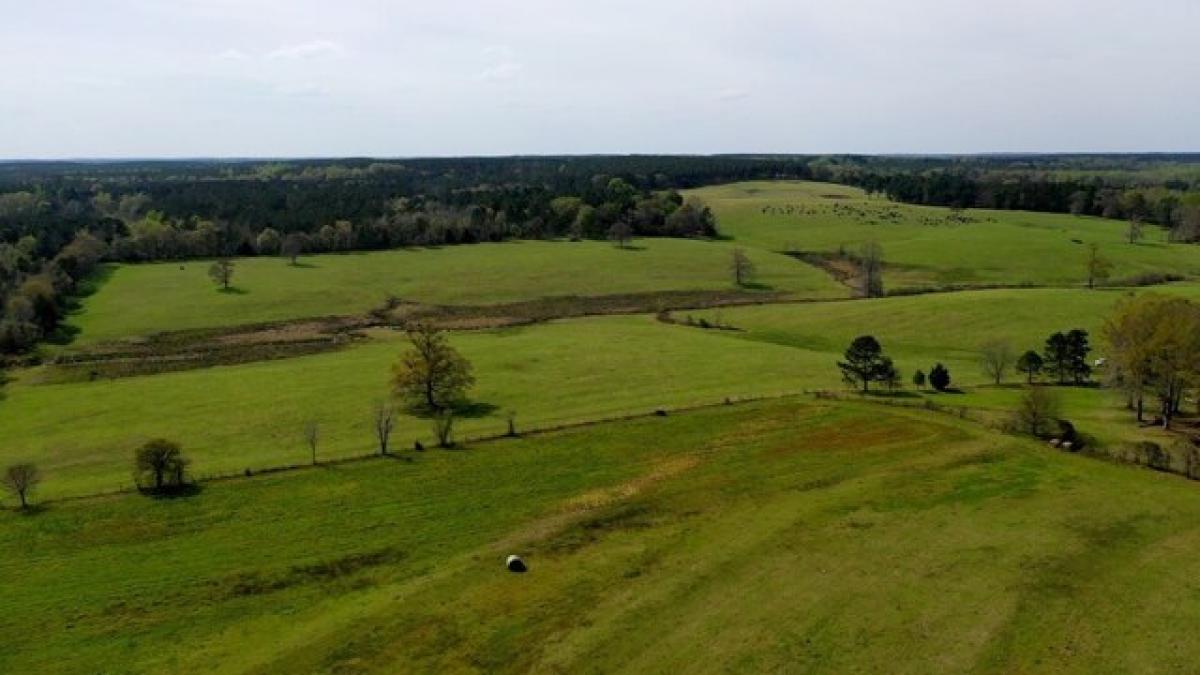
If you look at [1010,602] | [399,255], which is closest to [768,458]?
[1010,602]

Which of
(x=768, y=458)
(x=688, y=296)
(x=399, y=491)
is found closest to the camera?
(x=399, y=491)

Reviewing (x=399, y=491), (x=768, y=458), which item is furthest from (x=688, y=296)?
(x=399, y=491)

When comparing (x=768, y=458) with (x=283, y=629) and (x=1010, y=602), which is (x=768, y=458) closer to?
(x=1010, y=602)

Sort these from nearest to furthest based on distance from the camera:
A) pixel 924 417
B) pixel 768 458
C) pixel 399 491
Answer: pixel 399 491, pixel 768 458, pixel 924 417

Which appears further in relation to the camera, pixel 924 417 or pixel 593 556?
pixel 924 417

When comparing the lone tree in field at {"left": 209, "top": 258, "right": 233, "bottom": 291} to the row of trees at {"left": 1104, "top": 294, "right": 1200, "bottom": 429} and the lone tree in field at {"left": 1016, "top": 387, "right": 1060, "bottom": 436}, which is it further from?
the row of trees at {"left": 1104, "top": 294, "right": 1200, "bottom": 429}

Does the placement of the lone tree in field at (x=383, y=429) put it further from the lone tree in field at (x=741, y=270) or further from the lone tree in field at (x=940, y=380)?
the lone tree in field at (x=741, y=270)
